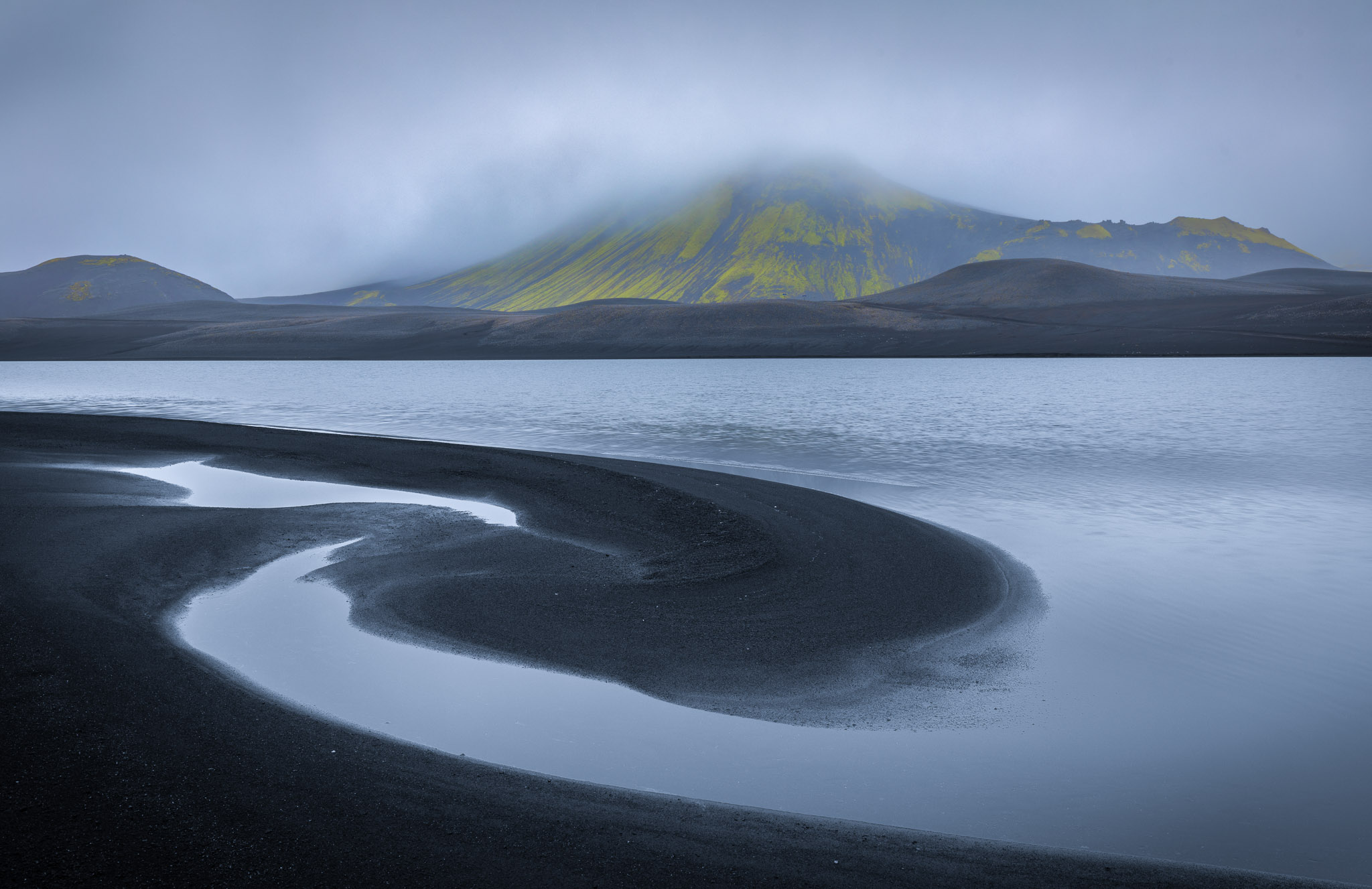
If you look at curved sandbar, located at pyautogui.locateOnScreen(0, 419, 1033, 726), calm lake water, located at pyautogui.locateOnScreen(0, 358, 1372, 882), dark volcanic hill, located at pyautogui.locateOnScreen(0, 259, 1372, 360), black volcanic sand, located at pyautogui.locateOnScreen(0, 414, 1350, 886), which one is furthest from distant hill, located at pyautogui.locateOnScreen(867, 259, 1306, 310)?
black volcanic sand, located at pyautogui.locateOnScreen(0, 414, 1350, 886)

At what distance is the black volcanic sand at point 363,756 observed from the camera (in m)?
4.13

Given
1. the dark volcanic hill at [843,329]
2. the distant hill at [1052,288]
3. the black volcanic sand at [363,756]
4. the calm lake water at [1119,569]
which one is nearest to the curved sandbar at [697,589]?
the black volcanic sand at [363,756]

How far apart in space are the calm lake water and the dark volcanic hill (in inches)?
2175

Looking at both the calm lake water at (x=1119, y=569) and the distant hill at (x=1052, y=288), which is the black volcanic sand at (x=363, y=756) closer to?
the calm lake water at (x=1119, y=569)

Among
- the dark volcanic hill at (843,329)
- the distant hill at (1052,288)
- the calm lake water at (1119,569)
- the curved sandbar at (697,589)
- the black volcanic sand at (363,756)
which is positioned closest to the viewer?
the black volcanic sand at (363,756)

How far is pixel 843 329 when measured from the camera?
10138 cm

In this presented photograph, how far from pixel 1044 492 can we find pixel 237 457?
16.3m

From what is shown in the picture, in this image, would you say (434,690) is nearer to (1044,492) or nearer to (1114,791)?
(1114,791)

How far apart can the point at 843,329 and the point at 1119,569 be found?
92956mm

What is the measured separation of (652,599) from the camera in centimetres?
864

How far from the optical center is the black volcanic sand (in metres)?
4.13

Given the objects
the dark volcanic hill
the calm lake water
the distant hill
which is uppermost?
the distant hill

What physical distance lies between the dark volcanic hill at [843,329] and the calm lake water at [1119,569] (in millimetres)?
55256

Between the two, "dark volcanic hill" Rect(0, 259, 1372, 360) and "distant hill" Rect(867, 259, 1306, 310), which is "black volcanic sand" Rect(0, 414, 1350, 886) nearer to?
"dark volcanic hill" Rect(0, 259, 1372, 360)
